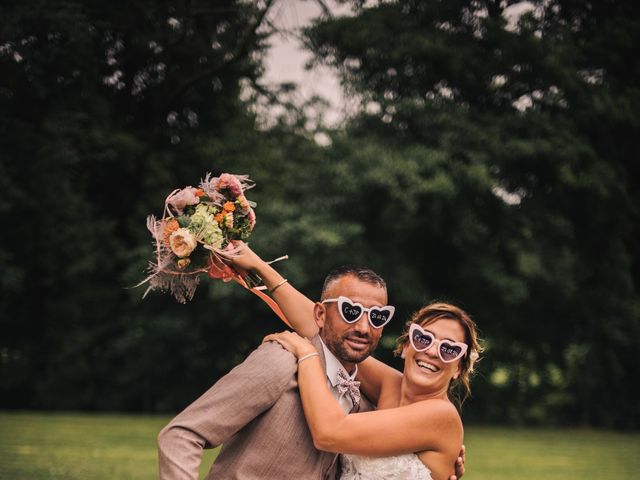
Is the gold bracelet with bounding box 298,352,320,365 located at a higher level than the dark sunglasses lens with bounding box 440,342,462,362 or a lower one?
lower

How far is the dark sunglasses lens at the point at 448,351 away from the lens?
3754 mm

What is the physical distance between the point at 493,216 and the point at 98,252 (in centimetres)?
1080

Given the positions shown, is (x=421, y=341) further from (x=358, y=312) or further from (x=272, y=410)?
(x=272, y=410)

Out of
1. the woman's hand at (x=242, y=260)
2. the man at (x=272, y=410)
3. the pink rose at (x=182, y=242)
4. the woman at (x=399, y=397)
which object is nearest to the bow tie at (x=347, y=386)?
the man at (x=272, y=410)

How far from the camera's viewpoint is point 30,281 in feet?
83.1

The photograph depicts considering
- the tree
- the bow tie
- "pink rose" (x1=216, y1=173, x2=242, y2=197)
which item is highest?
the tree

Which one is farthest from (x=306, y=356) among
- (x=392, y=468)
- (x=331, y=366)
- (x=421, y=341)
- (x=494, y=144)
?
(x=494, y=144)

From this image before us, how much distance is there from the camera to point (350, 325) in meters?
3.42

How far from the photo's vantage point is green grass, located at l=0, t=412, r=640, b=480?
40.7ft

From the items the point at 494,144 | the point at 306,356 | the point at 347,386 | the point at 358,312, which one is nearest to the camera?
the point at 306,356

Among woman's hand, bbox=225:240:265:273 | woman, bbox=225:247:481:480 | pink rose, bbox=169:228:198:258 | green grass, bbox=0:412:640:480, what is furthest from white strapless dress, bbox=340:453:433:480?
green grass, bbox=0:412:640:480

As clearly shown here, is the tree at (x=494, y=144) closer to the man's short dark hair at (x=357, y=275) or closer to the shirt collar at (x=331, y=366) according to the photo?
the man's short dark hair at (x=357, y=275)

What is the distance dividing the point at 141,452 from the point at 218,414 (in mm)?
12607

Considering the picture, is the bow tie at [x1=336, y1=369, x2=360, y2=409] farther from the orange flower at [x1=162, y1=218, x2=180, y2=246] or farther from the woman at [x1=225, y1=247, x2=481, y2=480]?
the orange flower at [x1=162, y1=218, x2=180, y2=246]
